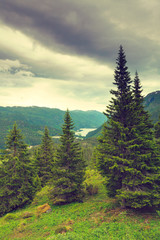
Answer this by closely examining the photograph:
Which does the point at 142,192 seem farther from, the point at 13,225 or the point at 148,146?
the point at 13,225

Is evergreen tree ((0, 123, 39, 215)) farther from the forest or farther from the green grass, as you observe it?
the green grass

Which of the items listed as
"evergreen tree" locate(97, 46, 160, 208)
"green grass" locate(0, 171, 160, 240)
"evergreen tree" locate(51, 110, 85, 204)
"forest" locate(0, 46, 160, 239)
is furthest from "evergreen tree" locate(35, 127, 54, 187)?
"evergreen tree" locate(97, 46, 160, 208)

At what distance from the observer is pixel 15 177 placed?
20875 mm

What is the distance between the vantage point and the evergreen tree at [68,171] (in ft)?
64.7

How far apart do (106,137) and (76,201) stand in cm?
1219

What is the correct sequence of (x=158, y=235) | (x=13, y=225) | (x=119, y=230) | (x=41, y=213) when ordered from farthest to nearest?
(x=41, y=213) → (x=13, y=225) → (x=119, y=230) → (x=158, y=235)

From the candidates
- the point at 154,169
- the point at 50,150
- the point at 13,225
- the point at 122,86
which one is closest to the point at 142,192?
the point at 154,169

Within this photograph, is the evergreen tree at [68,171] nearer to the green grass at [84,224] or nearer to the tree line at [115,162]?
the tree line at [115,162]

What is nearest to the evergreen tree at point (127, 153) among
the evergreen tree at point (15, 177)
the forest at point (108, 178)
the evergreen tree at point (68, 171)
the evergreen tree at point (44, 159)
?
the forest at point (108, 178)

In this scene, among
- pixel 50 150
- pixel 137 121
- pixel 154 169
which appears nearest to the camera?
pixel 154 169

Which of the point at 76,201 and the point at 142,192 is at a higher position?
the point at 142,192

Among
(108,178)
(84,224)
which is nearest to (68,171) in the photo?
(108,178)

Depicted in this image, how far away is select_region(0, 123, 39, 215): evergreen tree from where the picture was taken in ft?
67.8

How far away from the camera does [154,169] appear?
1338 centimetres
